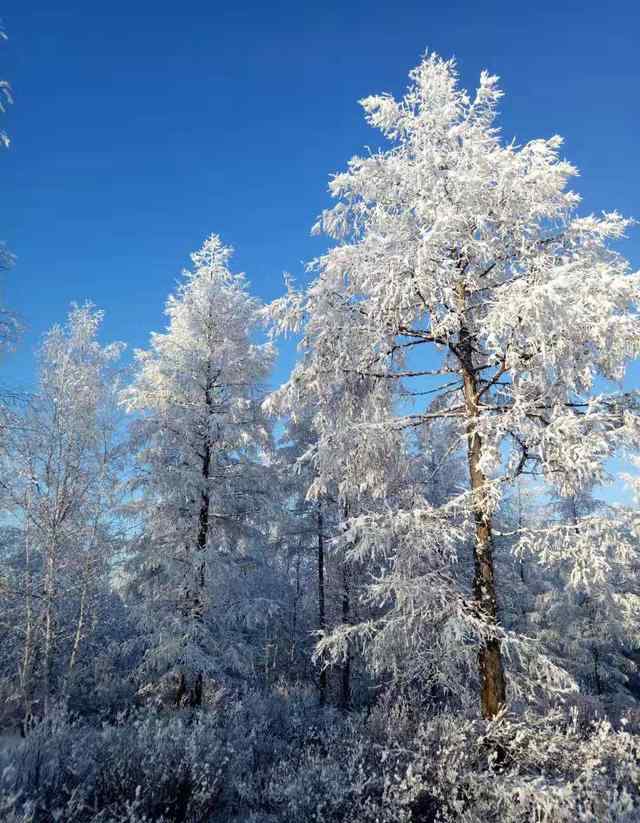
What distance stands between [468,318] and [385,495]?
117 inches

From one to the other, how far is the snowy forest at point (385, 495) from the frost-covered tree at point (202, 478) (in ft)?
0.24

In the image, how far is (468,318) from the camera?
7.43 m

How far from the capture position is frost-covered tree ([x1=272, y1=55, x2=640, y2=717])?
562 cm

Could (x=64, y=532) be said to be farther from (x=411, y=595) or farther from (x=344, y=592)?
(x=411, y=595)

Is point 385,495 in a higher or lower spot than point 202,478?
lower

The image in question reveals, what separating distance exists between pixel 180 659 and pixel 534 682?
7.20 meters

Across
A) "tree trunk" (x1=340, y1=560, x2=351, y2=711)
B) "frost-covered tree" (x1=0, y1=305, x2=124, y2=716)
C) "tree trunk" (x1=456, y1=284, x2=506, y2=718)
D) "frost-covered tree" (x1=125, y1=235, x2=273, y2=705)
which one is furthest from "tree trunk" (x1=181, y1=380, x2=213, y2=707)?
"tree trunk" (x1=456, y1=284, x2=506, y2=718)

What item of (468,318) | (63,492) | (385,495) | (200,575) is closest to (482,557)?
(385,495)

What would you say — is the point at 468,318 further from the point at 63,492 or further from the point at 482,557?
the point at 63,492

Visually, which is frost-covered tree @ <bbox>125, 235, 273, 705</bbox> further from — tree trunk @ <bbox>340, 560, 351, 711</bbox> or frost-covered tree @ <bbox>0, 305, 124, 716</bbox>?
tree trunk @ <bbox>340, 560, 351, 711</bbox>

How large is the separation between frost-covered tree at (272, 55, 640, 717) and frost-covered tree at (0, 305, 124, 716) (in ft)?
25.8

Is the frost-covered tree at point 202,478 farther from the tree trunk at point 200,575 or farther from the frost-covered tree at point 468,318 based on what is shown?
the frost-covered tree at point 468,318

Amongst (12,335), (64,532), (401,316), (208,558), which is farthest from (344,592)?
(12,335)

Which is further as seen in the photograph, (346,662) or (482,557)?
(346,662)
